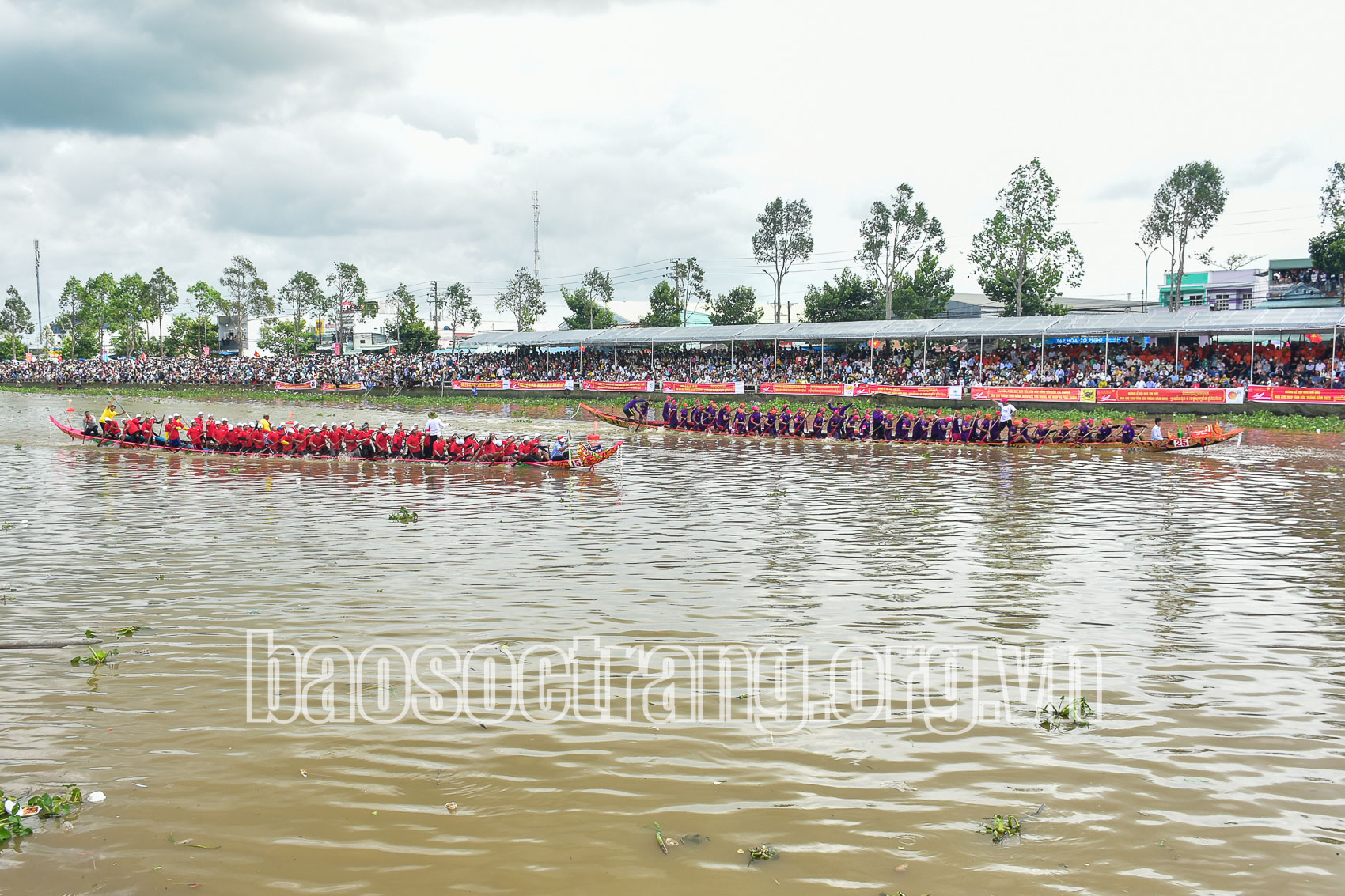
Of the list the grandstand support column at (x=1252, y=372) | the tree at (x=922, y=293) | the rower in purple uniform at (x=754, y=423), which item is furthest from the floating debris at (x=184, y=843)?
the tree at (x=922, y=293)

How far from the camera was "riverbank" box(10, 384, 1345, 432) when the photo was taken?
32625 millimetres

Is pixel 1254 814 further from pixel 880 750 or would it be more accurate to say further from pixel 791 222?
pixel 791 222

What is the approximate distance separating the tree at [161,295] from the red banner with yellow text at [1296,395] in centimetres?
10439

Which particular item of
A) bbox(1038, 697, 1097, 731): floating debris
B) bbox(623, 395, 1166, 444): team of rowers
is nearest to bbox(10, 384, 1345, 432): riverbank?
bbox(623, 395, 1166, 444): team of rowers

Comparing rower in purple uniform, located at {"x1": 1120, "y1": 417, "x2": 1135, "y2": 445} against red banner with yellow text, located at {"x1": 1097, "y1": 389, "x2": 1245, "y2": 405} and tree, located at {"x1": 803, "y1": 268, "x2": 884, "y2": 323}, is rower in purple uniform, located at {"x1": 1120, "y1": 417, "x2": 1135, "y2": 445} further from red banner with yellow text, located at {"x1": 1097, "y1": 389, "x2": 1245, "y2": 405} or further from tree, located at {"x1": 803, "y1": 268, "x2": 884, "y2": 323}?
tree, located at {"x1": 803, "y1": 268, "x2": 884, "y2": 323}

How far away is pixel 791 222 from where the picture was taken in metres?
68.9

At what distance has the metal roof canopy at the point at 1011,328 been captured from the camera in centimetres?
3759

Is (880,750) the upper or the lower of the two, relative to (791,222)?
lower

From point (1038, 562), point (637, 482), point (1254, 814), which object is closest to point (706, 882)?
point (1254, 814)

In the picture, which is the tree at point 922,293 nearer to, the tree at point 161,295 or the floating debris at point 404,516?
the floating debris at point 404,516

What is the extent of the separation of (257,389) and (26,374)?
105 ft

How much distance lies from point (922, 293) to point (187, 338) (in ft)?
273

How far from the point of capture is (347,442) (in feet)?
84.3
